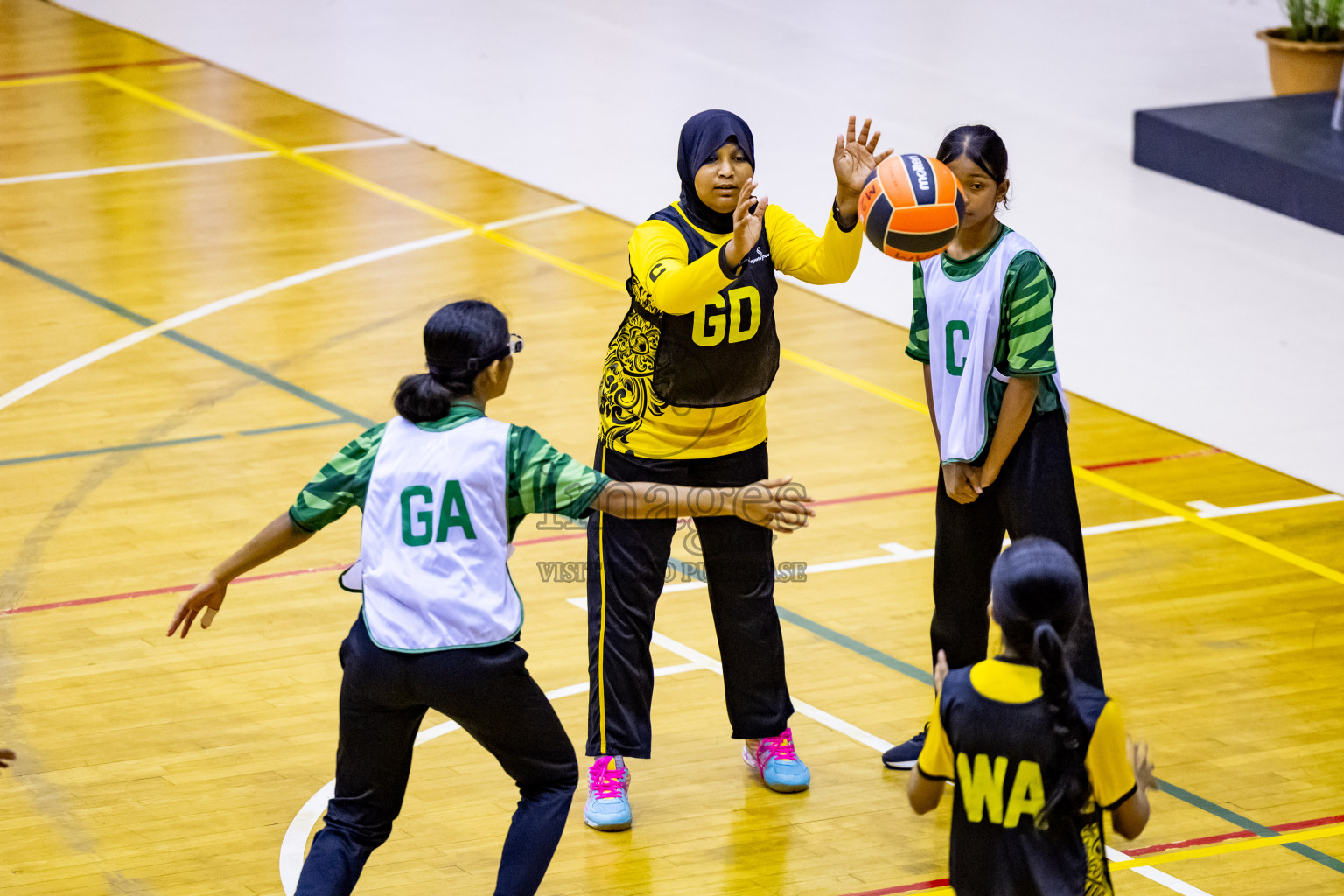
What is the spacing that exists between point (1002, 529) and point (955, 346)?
0.58 meters

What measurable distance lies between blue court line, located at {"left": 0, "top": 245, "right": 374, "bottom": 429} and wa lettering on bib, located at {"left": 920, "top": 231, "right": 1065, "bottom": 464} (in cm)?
385

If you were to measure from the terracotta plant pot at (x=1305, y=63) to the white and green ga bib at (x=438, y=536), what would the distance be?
36.3 feet

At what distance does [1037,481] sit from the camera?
5.41 metres

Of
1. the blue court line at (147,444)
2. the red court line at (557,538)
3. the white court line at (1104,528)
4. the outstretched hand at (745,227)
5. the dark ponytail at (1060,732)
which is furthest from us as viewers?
the blue court line at (147,444)

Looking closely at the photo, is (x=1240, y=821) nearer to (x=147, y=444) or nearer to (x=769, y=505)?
(x=769, y=505)

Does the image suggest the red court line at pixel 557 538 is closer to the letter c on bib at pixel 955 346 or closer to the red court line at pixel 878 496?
the red court line at pixel 878 496

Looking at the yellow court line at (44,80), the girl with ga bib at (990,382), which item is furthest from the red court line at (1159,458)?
the yellow court line at (44,80)

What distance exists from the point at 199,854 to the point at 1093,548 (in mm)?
3923

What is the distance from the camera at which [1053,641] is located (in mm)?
3730

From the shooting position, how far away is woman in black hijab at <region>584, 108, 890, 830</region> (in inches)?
210

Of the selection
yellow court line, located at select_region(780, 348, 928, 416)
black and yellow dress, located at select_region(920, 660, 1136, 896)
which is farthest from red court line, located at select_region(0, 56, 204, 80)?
black and yellow dress, located at select_region(920, 660, 1136, 896)

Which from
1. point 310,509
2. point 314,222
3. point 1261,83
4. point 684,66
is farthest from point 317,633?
point 1261,83

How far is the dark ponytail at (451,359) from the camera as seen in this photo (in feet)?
14.3

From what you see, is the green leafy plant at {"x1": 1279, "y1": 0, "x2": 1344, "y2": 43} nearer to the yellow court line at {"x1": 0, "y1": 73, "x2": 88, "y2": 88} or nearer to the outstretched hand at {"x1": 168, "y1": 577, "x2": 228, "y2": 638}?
the yellow court line at {"x1": 0, "y1": 73, "x2": 88, "y2": 88}
